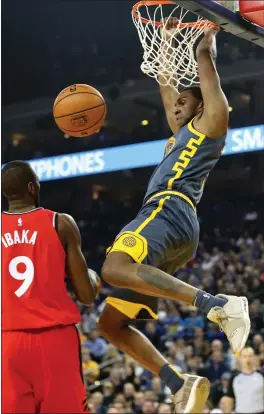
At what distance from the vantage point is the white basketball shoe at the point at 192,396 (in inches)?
153

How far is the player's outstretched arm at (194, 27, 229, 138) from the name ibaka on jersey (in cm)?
114

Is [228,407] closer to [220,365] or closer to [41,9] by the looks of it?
[220,365]

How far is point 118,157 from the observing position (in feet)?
56.7

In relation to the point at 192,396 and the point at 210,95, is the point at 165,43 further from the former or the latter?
the point at 192,396

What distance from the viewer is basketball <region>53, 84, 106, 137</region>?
184 inches

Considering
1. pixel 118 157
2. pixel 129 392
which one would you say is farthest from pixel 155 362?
pixel 118 157

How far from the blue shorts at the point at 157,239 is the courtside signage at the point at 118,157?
1113 cm

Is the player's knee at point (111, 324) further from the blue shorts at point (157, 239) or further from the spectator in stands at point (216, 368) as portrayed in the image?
the spectator in stands at point (216, 368)

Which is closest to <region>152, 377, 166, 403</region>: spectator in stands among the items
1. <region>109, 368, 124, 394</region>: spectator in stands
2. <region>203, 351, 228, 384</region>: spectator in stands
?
<region>109, 368, 124, 394</region>: spectator in stands

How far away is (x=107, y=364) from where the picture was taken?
38.5 ft

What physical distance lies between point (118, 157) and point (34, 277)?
13515 millimetres

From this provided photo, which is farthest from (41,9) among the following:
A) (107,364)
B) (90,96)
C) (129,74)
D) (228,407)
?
(90,96)

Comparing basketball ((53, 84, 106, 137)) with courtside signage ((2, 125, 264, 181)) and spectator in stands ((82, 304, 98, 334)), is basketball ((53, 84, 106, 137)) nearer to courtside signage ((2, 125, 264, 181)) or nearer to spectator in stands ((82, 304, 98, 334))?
spectator in stands ((82, 304, 98, 334))

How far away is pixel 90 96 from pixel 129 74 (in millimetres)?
14523
